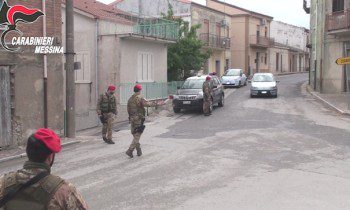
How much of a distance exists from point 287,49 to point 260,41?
12.7 m

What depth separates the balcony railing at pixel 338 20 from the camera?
26781 mm

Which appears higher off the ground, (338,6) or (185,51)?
(338,6)

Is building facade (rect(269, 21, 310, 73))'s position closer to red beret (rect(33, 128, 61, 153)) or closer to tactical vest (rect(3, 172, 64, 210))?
red beret (rect(33, 128, 61, 153))

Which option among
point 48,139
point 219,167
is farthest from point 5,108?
point 48,139

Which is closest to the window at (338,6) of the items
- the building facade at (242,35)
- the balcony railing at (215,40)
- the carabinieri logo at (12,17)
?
the balcony railing at (215,40)

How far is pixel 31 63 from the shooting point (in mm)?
13594

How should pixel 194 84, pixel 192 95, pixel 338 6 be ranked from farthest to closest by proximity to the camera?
1. pixel 338 6
2. pixel 194 84
3. pixel 192 95

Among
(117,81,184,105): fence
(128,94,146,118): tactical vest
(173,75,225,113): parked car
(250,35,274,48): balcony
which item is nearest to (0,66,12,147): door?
(128,94,146,118): tactical vest

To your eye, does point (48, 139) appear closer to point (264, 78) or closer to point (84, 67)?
point (84, 67)

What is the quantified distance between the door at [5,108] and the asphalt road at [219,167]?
174cm

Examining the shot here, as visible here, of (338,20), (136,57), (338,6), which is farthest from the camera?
(338,6)

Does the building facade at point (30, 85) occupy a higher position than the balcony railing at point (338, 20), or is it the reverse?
the balcony railing at point (338, 20)

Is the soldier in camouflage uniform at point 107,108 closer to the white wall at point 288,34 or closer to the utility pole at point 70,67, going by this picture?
the utility pole at point 70,67

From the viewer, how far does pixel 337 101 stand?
82.4ft
